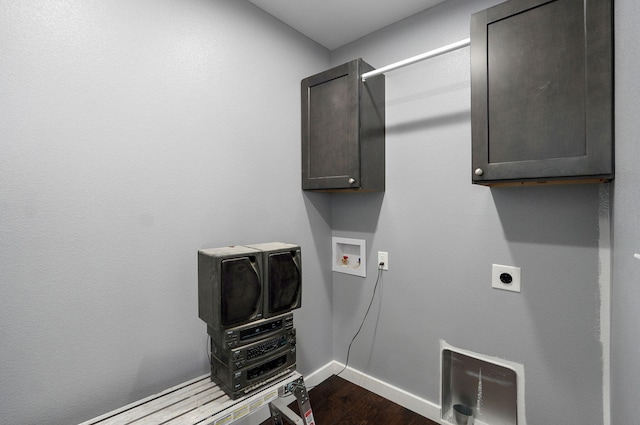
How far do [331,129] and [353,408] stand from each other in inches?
71.2

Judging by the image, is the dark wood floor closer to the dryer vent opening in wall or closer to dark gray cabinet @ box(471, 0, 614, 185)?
the dryer vent opening in wall

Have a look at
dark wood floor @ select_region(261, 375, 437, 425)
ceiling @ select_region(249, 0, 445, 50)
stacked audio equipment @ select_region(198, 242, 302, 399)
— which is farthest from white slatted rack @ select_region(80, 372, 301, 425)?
ceiling @ select_region(249, 0, 445, 50)

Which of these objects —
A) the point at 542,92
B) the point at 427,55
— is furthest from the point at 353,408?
the point at 427,55

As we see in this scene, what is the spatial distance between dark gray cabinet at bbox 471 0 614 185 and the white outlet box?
52 centimetres

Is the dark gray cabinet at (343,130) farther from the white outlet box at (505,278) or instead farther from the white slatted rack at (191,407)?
the white slatted rack at (191,407)

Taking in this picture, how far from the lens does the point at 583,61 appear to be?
3.62ft

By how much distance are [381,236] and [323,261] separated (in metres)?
0.50

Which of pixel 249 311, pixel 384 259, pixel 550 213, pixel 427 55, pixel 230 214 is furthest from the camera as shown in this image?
pixel 384 259

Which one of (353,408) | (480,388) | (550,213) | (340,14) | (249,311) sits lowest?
(353,408)

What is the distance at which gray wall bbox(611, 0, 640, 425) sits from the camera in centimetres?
70

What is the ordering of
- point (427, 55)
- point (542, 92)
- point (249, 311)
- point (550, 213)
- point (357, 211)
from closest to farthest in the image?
point (542, 92), point (249, 311), point (550, 213), point (427, 55), point (357, 211)

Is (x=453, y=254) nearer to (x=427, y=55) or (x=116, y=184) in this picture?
(x=427, y=55)

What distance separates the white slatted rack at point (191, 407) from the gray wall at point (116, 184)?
112mm

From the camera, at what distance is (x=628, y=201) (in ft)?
2.65
